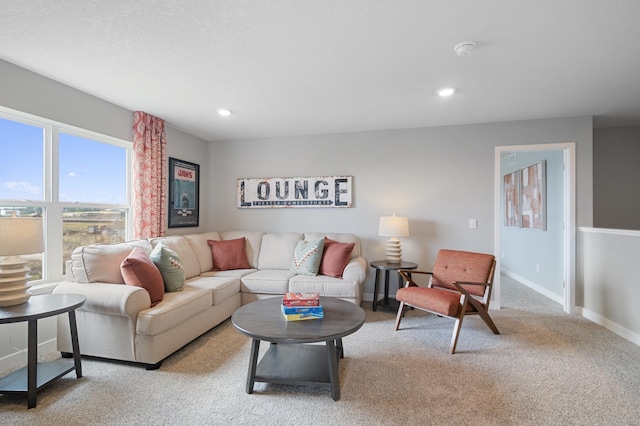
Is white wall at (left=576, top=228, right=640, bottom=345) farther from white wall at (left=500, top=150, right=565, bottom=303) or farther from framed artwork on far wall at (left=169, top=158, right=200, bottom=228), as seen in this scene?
framed artwork on far wall at (left=169, top=158, right=200, bottom=228)

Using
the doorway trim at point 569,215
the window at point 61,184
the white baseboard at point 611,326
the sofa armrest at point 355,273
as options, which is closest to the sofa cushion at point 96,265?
the window at point 61,184

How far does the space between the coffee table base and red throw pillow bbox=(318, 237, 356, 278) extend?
122cm

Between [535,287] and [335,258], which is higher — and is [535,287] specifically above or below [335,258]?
below

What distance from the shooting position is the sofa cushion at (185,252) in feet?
11.5

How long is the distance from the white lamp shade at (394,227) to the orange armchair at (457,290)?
19.4 inches

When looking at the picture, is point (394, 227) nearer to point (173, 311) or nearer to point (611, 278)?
point (611, 278)

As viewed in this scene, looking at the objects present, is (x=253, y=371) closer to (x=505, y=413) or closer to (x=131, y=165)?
(x=505, y=413)

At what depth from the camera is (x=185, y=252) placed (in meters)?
3.63

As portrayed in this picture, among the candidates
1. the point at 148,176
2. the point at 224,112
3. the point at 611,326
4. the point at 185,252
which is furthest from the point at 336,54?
the point at 611,326

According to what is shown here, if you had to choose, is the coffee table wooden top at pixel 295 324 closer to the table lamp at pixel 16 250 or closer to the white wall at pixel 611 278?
the table lamp at pixel 16 250

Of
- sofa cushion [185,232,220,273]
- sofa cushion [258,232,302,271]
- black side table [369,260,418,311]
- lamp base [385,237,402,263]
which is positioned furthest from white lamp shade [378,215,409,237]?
sofa cushion [185,232,220,273]

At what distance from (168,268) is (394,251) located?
2.57 metres

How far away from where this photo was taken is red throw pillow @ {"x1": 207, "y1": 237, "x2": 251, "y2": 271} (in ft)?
13.2

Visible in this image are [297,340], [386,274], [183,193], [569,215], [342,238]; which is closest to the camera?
[297,340]
